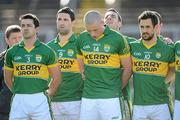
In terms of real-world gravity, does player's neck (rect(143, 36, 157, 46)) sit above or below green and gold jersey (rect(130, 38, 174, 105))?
above

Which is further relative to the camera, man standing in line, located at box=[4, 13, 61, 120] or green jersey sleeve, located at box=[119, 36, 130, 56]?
green jersey sleeve, located at box=[119, 36, 130, 56]

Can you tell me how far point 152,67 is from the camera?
7.75m

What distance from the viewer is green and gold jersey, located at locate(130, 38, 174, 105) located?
7.73 meters

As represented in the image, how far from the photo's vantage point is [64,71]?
857 cm

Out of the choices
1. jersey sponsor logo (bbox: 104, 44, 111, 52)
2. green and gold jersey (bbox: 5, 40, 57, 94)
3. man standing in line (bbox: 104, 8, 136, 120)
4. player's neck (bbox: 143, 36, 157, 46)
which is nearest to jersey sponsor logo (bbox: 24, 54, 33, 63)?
green and gold jersey (bbox: 5, 40, 57, 94)

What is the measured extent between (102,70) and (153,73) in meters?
0.67

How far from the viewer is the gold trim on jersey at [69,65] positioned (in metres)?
8.59

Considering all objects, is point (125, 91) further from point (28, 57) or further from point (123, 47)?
point (28, 57)

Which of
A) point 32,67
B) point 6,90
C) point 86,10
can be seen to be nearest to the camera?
point 32,67

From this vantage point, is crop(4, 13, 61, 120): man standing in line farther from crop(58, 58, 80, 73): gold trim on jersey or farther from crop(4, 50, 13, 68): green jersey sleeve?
crop(58, 58, 80, 73): gold trim on jersey

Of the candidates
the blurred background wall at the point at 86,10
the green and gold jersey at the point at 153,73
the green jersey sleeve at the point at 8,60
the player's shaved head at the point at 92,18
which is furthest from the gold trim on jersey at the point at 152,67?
the blurred background wall at the point at 86,10

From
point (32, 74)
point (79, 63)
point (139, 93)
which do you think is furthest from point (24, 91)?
point (139, 93)

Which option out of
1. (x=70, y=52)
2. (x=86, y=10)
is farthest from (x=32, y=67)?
(x=86, y=10)

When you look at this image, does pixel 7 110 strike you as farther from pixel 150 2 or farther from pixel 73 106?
pixel 150 2
